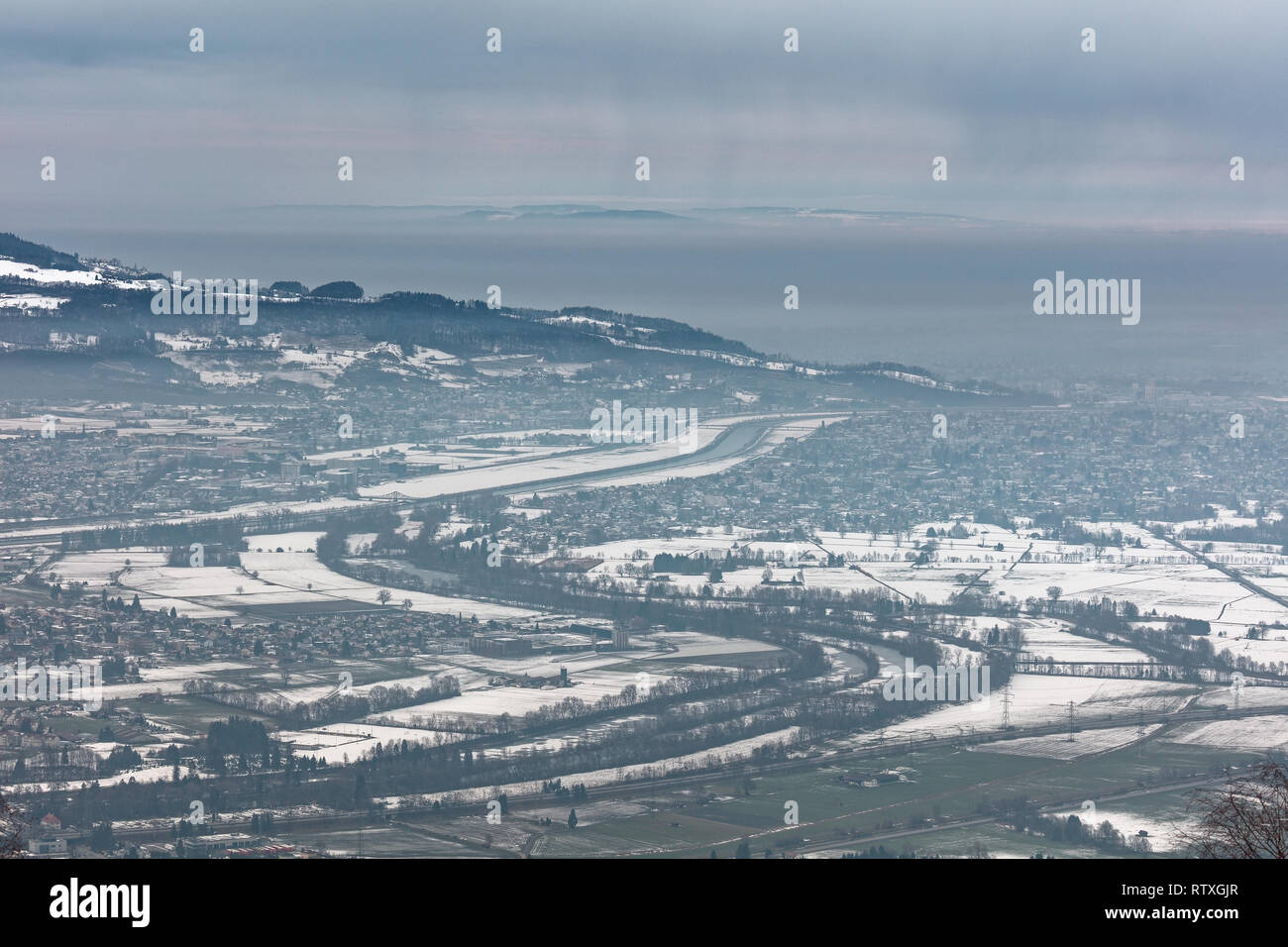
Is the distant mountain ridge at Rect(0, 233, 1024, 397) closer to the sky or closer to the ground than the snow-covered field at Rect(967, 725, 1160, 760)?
closer to the sky

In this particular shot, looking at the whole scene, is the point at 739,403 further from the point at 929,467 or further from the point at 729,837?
the point at 729,837

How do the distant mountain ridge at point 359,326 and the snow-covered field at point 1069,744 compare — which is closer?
the snow-covered field at point 1069,744

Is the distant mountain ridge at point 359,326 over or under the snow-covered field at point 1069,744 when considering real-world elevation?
over

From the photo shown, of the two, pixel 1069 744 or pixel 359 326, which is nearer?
pixel 1069 744

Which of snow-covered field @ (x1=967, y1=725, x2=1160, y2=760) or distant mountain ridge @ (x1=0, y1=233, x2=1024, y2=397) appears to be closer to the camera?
snow-covered field @ (x1=967, y1=725, x2=1160, y2=760)

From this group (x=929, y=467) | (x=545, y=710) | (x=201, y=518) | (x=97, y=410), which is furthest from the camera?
(x=97, y=410)

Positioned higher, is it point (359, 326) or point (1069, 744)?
point (359, 326)
